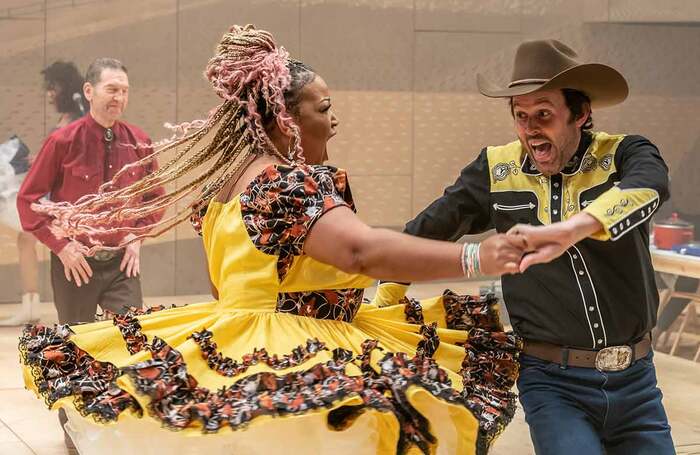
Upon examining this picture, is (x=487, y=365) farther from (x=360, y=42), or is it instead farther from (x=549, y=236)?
(x=360, y=42)

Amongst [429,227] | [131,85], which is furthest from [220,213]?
[131,85]

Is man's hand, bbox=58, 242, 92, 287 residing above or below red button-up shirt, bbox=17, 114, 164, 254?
below

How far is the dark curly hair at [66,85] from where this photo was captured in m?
8.09

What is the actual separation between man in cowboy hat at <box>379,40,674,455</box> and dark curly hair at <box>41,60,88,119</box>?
5.24 m

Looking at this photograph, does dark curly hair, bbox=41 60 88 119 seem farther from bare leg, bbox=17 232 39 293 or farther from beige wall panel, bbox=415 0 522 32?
beige wall panel, bbox=415 0 522 32

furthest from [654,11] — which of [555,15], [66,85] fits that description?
[66,85]

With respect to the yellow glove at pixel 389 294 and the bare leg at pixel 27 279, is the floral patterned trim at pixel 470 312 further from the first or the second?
the bare leg at pixel 27 279

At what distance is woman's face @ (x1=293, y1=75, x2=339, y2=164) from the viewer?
10.3ft

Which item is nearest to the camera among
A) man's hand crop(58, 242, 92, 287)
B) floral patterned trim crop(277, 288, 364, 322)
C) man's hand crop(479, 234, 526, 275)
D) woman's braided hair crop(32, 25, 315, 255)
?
man's hand crop(479, 234, 526, 275)

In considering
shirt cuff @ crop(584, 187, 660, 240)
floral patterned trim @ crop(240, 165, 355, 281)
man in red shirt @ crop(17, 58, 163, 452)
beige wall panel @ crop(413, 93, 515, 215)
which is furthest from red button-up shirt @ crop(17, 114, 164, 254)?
shirt cuff @ crop(584, 187, 660, 240)

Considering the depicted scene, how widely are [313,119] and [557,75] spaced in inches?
26.5

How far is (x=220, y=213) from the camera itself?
3.09m

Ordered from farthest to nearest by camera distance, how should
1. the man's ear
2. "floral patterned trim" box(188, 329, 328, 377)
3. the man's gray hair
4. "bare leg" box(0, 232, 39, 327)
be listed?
"bare leg" box(0, 232, 39, 327)
the man's gray hair
the man's ear
"floral patterned trim" box(188, 329, 328, 377)

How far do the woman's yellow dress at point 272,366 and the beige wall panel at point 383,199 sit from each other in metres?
Answer: 5.41
